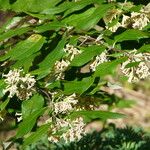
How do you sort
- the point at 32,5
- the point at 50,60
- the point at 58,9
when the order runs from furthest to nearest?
the point at 32,5 → the point at 58,9 → the point at 50,60

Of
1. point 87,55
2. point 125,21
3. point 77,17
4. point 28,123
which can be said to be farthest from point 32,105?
point 125,21

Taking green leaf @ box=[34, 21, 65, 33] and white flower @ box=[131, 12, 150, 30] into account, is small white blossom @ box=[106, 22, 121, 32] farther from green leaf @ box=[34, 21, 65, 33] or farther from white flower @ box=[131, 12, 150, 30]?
green leaf @ box=[34, 21, 65, 33]

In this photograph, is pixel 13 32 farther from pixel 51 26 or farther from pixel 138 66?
pixel 138 66

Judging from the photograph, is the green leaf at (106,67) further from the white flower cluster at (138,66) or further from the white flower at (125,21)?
the white flower at (125,21)

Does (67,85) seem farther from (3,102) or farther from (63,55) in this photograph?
(3,102)

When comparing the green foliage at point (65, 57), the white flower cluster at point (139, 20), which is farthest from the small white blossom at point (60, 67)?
the white flower cluster at point (139, 20)
